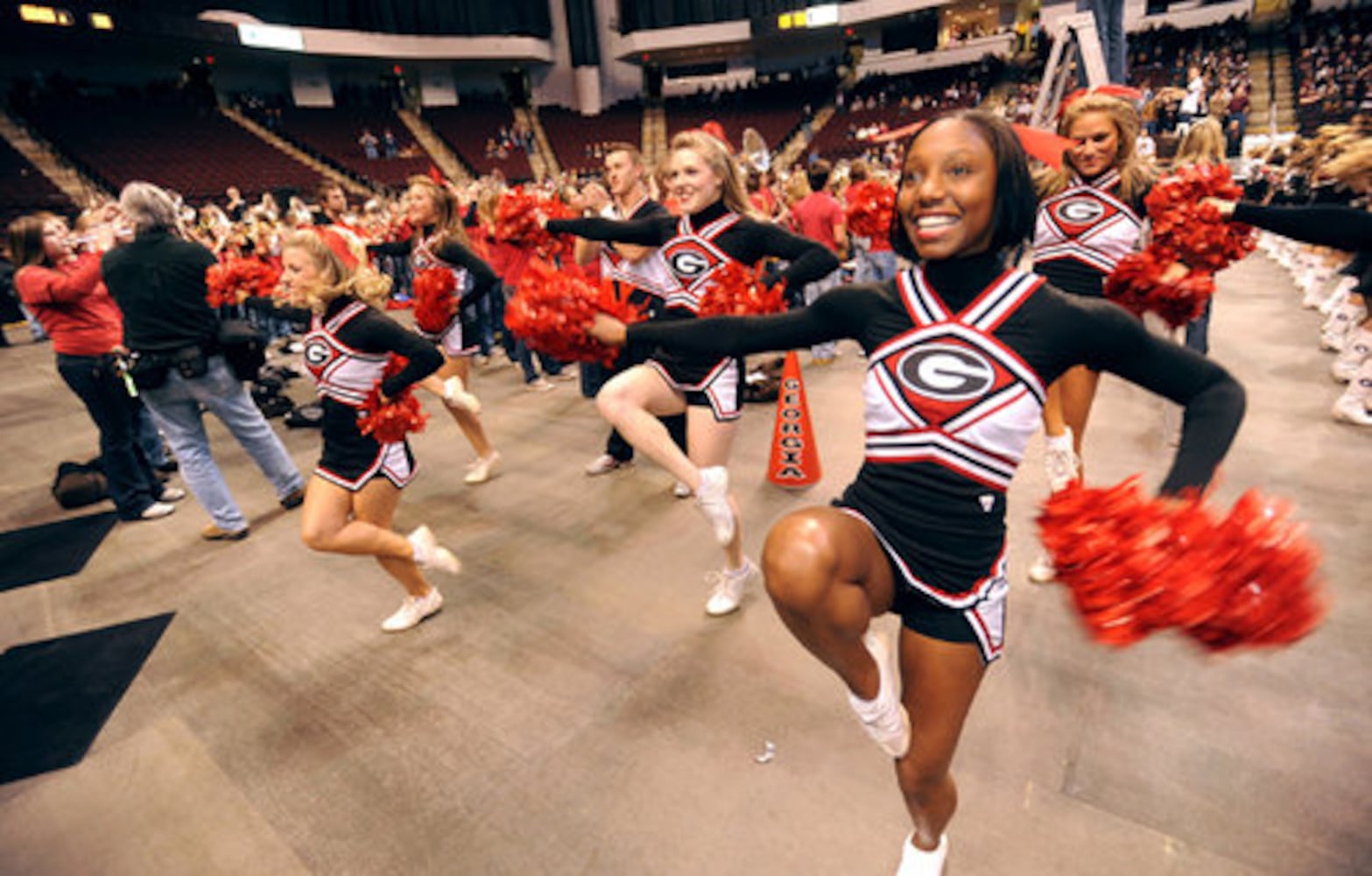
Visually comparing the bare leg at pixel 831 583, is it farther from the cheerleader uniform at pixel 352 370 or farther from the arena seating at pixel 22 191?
the arena seating at pixel 22 191

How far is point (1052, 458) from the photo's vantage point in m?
3.15

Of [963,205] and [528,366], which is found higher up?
[963,205]

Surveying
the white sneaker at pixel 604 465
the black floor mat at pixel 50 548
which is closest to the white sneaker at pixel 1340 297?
the white sneaker at pixel 604 465

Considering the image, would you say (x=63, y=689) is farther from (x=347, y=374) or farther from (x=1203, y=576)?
(x=1203, y=576)

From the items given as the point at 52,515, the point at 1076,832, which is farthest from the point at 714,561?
the point at 52,515

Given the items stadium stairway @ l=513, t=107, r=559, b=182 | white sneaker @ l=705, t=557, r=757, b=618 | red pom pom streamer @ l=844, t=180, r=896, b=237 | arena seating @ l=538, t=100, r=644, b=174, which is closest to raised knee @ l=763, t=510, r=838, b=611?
white sneaker @ l=705, t=557, r=757, b=618

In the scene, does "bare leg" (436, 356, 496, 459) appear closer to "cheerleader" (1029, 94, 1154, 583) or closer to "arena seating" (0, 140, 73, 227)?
"cheerleader" (1029, 94, 1154, 583)

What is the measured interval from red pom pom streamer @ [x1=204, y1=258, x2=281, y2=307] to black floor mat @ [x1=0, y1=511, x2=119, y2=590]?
6.82 ft

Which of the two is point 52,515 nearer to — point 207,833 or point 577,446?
point 577,446

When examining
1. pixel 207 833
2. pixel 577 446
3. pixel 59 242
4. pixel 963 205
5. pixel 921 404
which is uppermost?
pixel 59 242

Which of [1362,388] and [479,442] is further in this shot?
[479,442]

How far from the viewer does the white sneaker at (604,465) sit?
16.2 ft

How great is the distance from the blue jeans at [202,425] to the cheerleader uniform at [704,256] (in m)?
2.82

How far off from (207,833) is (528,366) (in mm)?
5446
